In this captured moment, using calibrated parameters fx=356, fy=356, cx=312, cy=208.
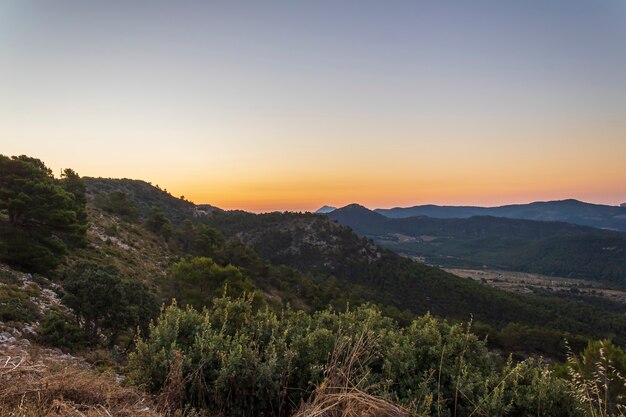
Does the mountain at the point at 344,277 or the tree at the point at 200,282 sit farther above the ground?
the tree at the point at 200,282

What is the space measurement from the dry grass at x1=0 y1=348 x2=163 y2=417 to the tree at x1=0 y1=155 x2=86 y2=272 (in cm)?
1572

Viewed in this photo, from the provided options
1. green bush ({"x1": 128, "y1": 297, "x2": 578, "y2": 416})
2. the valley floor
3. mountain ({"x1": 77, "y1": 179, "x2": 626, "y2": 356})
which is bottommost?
the valley floor

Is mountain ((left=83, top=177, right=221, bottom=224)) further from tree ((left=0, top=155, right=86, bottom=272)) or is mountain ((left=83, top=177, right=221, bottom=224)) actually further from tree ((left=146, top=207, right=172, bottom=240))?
tree ((left=0, top=155, right=86, bottom=272))

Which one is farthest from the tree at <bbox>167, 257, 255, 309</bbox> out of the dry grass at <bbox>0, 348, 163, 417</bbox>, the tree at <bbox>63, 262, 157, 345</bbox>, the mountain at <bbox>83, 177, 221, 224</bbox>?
the mountain at <bbox>83, 177, 221, 224</bbox>

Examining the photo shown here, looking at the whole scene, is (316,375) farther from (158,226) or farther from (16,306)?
(158,226)

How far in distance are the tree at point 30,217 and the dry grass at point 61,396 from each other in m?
15.7

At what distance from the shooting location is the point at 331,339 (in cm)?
605

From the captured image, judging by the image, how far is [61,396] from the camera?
3979mm

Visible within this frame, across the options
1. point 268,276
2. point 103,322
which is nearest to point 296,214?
point 268,276

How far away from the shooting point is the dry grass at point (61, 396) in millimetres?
3746

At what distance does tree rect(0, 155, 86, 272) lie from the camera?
17.0m

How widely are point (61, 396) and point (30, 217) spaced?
1909 cm

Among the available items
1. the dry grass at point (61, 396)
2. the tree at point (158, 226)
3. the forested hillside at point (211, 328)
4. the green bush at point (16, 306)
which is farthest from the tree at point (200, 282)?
the tree at point (158, 226)

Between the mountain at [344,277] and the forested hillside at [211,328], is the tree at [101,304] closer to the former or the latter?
the forested hillside at [211,328]
